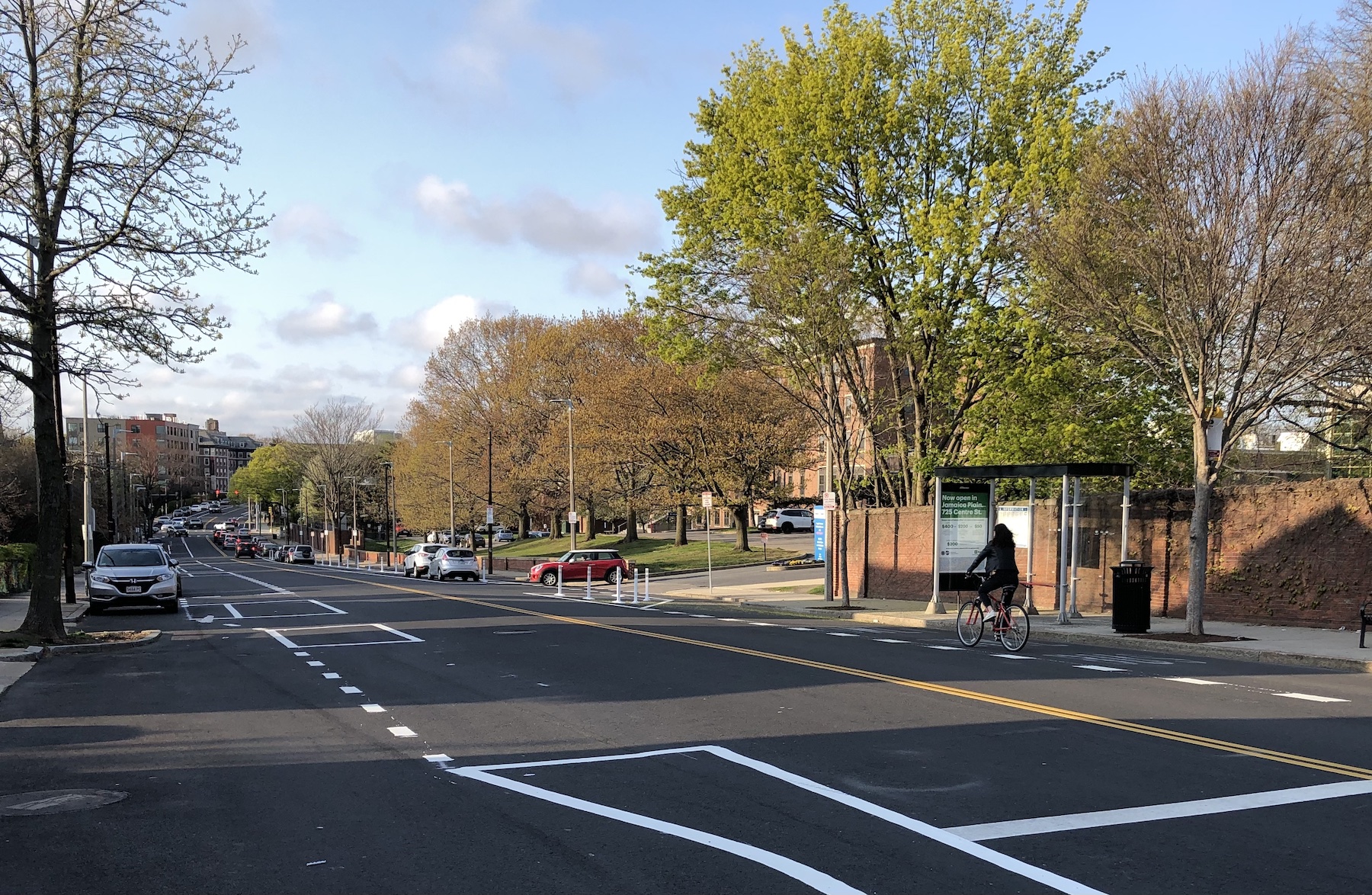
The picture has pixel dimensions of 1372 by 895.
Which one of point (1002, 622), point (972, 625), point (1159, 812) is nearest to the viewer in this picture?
point (1159, 812)

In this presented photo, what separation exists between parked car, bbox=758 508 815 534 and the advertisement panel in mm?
47405

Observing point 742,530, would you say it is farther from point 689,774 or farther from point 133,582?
point 689,774

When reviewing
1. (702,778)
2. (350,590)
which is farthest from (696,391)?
(702,778)

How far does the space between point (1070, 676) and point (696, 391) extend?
3782 cm

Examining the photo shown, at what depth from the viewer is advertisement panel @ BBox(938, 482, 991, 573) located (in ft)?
74.4

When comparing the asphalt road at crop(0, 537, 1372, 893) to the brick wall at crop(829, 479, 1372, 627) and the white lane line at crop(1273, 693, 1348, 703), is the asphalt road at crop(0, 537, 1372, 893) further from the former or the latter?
the brick wall at crop(829, 479, 1372, 627)

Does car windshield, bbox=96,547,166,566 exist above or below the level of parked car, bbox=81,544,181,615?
above

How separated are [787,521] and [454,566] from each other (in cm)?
2894

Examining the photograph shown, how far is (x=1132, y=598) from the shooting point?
18.0 metres

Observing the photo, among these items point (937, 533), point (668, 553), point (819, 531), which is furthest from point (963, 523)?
point (668, 553)

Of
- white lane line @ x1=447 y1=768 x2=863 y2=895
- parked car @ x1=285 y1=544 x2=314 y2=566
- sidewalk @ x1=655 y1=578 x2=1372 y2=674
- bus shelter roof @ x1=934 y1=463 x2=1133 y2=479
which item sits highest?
bus shelter roof @ x1=934 y1=463 x2=1133 y2=479

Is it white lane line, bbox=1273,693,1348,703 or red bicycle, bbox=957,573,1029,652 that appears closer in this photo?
white lane line, bbox=1273,693,1348,703

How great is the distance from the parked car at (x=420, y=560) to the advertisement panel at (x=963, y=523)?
3275cm

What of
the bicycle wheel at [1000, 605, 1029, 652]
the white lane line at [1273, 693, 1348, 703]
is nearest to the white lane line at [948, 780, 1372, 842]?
the white lane line at [1273, 693, 1348, 703]
